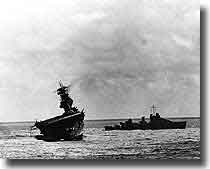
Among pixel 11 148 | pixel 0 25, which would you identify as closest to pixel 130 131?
pixel 11 148

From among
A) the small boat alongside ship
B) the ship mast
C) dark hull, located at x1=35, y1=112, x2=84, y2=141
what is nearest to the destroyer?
dark hull, located at x1=35, y1=112, x2=84, y2=141

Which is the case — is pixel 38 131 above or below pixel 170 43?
below

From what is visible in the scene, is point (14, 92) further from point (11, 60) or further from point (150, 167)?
point (150, 167)

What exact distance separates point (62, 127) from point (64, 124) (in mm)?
17

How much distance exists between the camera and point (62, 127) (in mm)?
2033

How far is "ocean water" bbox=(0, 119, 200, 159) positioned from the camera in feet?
6.40

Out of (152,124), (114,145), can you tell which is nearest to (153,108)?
(152,124)

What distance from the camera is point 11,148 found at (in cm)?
206

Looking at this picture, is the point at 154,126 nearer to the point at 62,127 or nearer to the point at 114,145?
the point at 114,145

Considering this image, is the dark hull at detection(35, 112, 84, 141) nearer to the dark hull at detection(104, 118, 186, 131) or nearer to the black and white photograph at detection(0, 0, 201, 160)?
the black and white photograph at detection(0, 0, 201, 160)

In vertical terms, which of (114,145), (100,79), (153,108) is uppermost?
(100,79)

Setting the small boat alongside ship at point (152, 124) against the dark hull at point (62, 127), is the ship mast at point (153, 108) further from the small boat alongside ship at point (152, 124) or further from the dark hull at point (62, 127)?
the dark hull at point (62, 127)

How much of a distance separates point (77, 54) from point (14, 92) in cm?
34

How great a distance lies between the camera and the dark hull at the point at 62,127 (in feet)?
6.61
